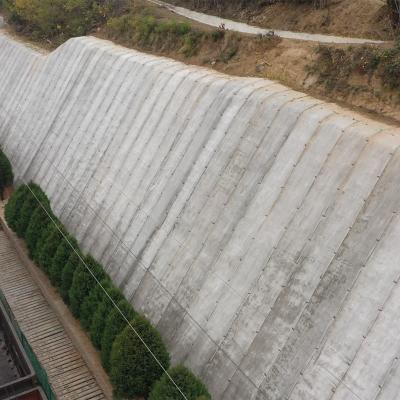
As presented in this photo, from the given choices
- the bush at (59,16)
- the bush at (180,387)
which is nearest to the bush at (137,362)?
the bush at (180,387)

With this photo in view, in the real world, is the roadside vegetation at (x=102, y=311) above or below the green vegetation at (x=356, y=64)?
below

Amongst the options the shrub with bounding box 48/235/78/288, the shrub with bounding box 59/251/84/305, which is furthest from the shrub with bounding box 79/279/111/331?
the shrub with bounding box 48/235/78/288

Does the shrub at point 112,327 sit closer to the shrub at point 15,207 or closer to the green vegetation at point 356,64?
the shrub at point 15,207

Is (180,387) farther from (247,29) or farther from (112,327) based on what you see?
(247,29)

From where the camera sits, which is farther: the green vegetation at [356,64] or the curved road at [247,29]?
the curved road at [247,29]

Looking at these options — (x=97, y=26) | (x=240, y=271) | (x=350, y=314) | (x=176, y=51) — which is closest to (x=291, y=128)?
(x=240, y=271)

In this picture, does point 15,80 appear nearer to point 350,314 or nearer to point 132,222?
point 132,222
